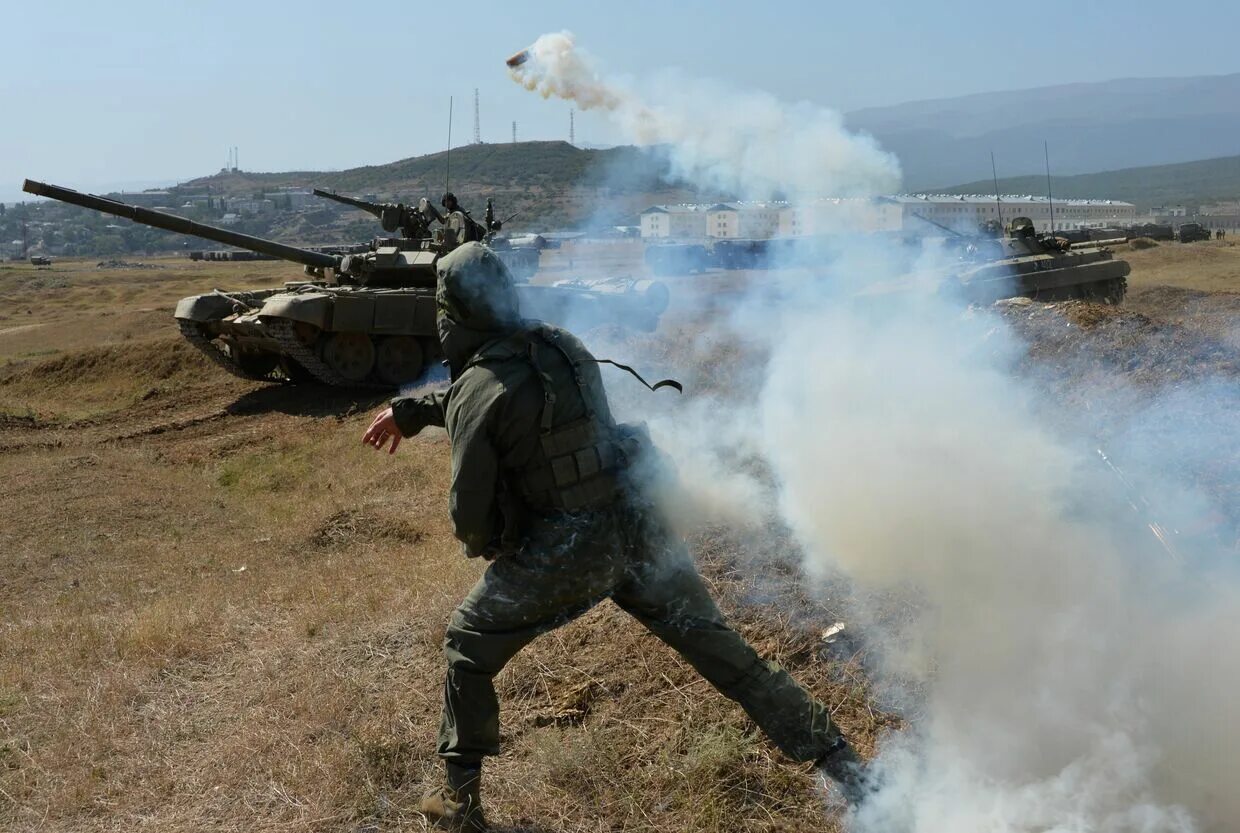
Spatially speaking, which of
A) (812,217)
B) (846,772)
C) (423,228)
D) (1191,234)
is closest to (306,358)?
(423,228)

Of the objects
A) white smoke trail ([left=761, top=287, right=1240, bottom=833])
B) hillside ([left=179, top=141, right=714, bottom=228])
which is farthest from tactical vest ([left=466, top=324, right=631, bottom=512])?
hillside ([left=179, top=141, right=714, bottom=228])

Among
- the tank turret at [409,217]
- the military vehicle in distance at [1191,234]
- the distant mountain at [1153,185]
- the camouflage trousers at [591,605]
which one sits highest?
the distant mountain at [1153,185]

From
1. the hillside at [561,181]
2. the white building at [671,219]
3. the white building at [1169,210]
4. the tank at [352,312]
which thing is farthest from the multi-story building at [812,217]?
the white building at [1169,210]

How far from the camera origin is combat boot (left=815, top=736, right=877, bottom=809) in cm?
392

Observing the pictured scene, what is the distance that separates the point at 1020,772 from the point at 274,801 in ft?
8.96

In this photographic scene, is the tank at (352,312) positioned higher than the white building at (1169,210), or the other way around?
the white building at (1169,210)

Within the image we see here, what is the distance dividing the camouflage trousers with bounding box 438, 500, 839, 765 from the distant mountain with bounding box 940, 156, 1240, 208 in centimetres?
10314

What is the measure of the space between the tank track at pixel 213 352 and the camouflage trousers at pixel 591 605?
542 inches

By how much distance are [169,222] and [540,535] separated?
45.0 ft

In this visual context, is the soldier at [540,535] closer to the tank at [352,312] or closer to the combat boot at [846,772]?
the combat boot at [846,772]

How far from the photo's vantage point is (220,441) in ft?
43.8

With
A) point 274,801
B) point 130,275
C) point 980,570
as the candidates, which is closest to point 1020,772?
point 980,570

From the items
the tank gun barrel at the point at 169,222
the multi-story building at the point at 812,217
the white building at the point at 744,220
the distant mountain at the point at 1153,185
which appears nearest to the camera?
the tank gun barrel at the point at 169,222

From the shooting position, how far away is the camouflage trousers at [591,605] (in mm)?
3725
